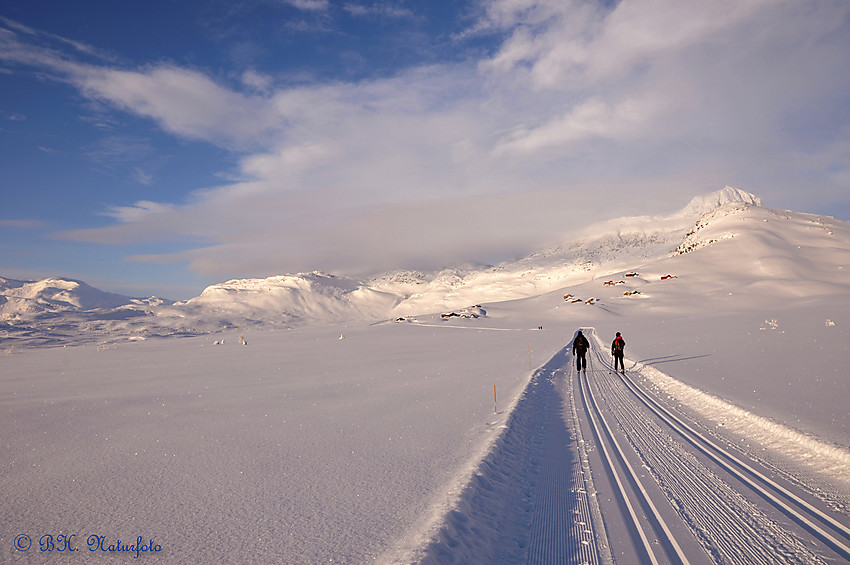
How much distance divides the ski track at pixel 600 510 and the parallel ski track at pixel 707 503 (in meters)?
0.02

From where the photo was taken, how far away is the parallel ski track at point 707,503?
196 inches

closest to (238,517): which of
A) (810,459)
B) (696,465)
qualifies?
(696,465)

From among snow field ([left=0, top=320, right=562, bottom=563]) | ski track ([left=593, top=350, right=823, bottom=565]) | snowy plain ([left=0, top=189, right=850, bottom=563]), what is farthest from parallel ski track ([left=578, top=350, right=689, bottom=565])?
snow field ([left=0, top=320, right=562, bottom=563])

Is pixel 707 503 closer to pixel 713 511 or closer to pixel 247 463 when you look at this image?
pixel 713 511

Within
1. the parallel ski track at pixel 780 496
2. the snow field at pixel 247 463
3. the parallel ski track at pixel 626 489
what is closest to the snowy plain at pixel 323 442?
the snow field at pixel 247 463

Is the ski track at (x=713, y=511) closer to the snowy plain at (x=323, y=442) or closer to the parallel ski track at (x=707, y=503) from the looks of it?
the parallel ski track at (x=707, y=503)

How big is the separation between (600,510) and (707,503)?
63.9 inches

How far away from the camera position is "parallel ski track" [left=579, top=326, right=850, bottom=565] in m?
4.98

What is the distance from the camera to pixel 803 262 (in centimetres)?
8525

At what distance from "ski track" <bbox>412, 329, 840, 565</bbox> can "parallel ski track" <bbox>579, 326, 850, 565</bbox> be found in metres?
0.02

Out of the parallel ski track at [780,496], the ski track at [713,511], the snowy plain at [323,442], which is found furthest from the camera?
the snowy plain at [323,442]

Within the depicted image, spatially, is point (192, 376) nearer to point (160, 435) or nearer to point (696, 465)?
point (160, 435)

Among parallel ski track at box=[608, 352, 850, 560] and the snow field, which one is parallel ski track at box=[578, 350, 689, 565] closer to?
parallel ski track at box=[608, 352, 850, 560]

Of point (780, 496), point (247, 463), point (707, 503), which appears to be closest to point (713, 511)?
point (707, 503)
